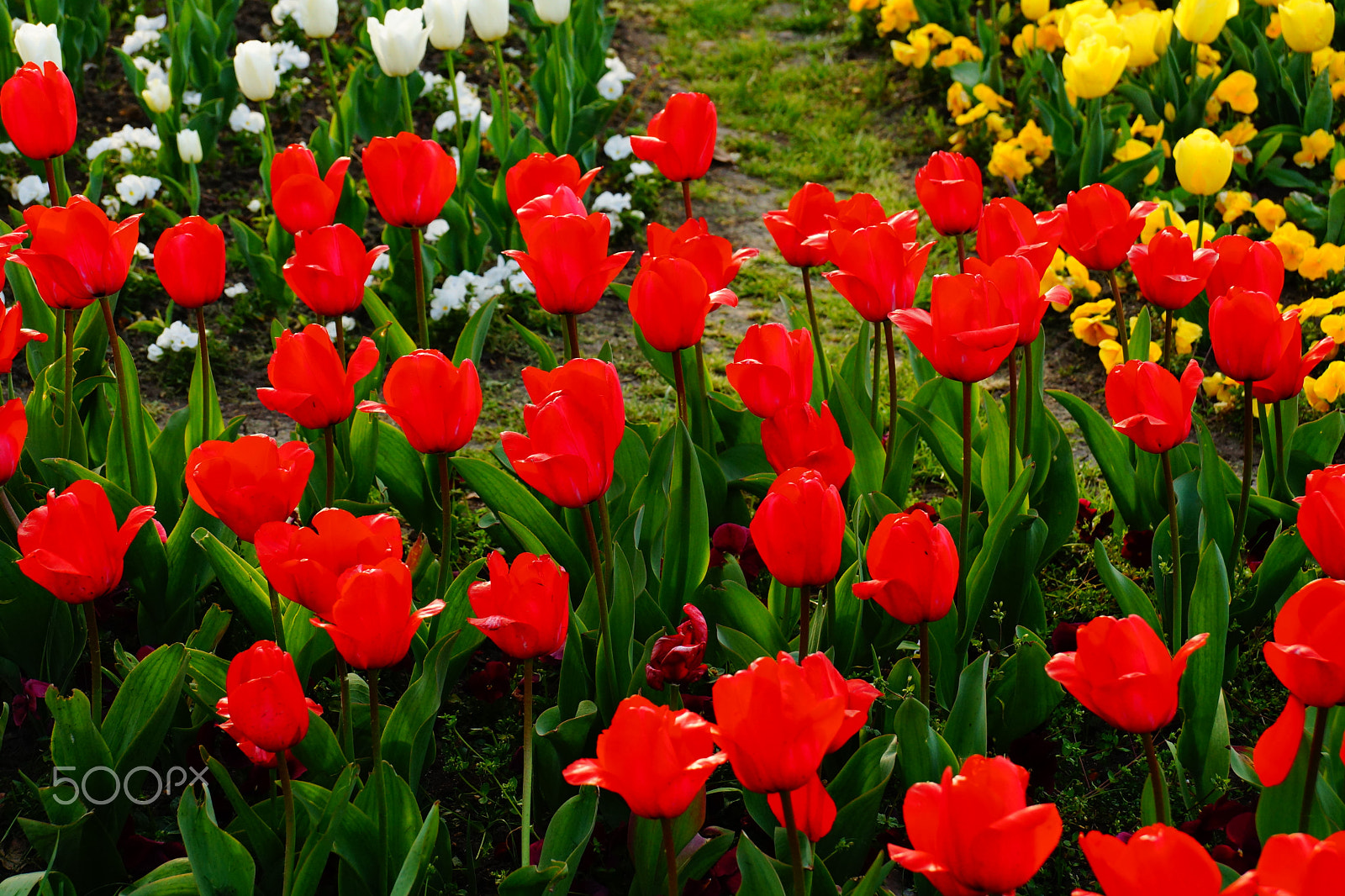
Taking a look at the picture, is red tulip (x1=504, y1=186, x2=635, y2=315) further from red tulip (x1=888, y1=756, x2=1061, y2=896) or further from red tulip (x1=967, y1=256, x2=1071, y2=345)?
red tulip (x1=888, y1=756, x2=1061, y2=896)

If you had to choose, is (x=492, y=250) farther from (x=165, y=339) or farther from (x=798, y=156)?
(x=798, y=156)

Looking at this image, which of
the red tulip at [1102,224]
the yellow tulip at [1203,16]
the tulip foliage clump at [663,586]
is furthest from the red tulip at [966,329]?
the yellow tulip at [1203,16]

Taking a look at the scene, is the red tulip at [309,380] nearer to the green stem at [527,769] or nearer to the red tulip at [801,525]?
the green stem at [527,769]

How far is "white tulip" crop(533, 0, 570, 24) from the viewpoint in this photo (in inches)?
132

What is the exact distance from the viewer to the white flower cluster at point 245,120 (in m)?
3.98

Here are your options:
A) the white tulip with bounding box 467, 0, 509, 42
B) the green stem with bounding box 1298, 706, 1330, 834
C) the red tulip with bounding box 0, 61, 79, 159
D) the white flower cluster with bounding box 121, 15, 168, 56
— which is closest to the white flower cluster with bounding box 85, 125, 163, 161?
the white flower cluster with bounding box 121, 15, 168, 56

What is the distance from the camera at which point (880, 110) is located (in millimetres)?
5121

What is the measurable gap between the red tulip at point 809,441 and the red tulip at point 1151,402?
36cm

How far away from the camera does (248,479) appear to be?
148 cm

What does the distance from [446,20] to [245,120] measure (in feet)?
4.29

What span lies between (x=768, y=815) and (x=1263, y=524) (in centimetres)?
124

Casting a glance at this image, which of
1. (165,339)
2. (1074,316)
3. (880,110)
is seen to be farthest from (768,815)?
(880,110)

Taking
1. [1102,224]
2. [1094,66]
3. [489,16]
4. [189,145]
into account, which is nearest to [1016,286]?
[1102,224]

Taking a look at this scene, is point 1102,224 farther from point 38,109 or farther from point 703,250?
point 38,109
